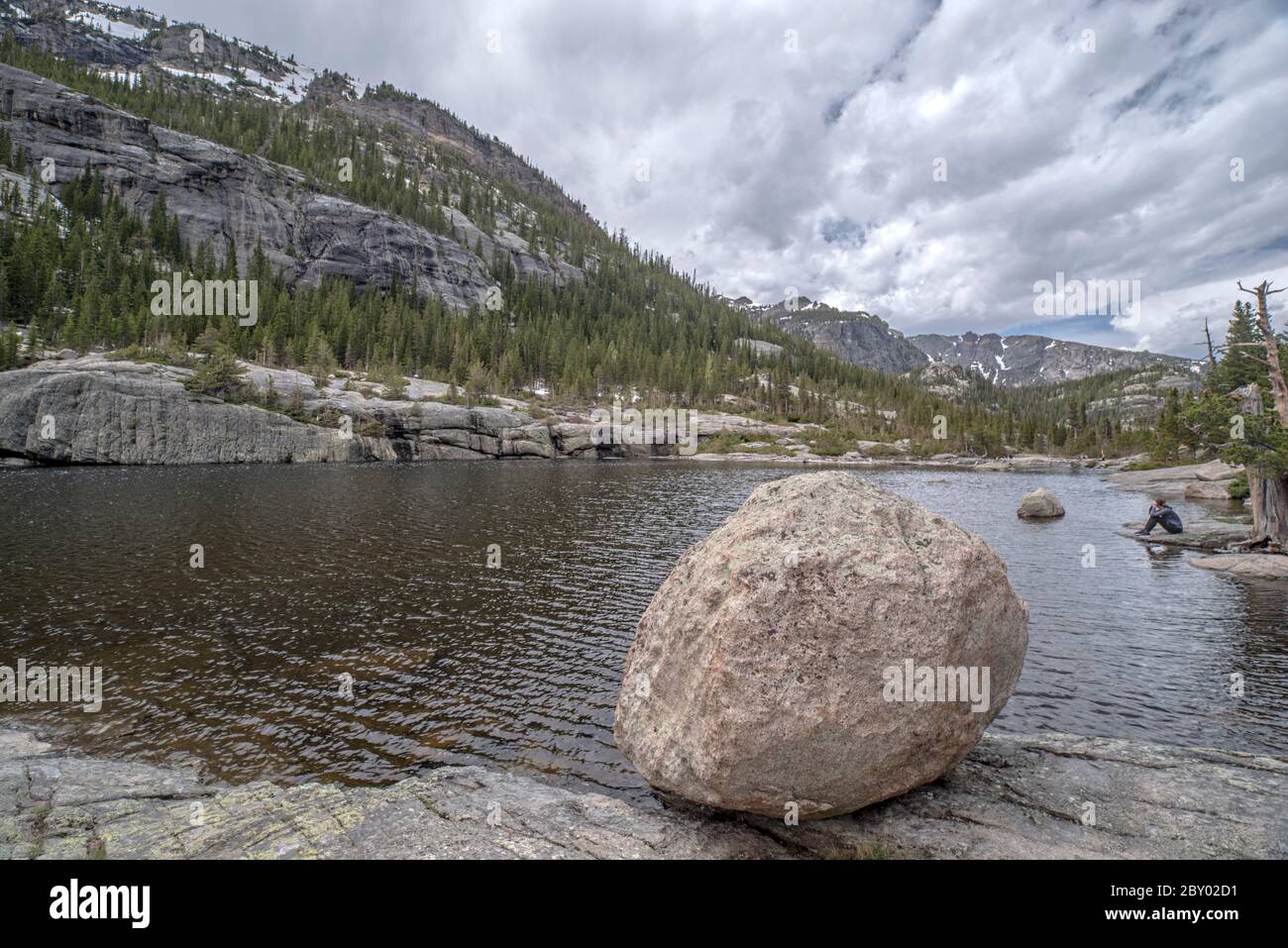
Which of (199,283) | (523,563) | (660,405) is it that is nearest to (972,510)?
(523,563)

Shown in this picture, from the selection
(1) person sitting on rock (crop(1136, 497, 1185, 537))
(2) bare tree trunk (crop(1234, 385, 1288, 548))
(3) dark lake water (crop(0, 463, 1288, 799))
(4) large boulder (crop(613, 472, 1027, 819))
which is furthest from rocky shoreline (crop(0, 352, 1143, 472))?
(2) bare tree trunk (crop(1234, 385, 1288, 548))

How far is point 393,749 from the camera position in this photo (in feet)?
35.3

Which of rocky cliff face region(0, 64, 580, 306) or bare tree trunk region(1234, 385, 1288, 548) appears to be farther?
rocky cliff face region(0, 64, 580, 306)

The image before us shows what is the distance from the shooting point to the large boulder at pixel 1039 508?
4175 centimetres

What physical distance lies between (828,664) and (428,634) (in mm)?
13729

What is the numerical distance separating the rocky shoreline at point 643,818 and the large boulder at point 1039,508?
3764cm

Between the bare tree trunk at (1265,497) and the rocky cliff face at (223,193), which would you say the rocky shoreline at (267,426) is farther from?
the bare tree trunk at (1265,497)

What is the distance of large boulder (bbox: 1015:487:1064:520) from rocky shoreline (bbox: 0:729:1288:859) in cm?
3764

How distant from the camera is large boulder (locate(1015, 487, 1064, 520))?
137 feet

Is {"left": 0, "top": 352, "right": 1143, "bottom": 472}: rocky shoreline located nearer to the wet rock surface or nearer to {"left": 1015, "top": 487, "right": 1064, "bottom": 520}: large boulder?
{"left": 1015, "top": 487, "right": 1064, "bottom": 520}: large boulder

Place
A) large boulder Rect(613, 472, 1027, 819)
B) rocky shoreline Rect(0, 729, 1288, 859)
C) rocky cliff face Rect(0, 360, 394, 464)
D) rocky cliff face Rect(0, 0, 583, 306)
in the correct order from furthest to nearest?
rocky cliff face Rect(0, 0, 583, 306), rocky cliff face Rect(0, 360, 394, 464), large boulder Rect(613, 472, 1027, 819), rocky shoreline Rect(0, 729, 1288, 859)

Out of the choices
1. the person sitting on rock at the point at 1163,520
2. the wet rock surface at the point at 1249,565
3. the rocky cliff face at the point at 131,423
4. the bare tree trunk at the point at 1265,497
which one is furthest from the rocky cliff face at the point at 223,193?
the wet rock surface at the point at 1249,565
